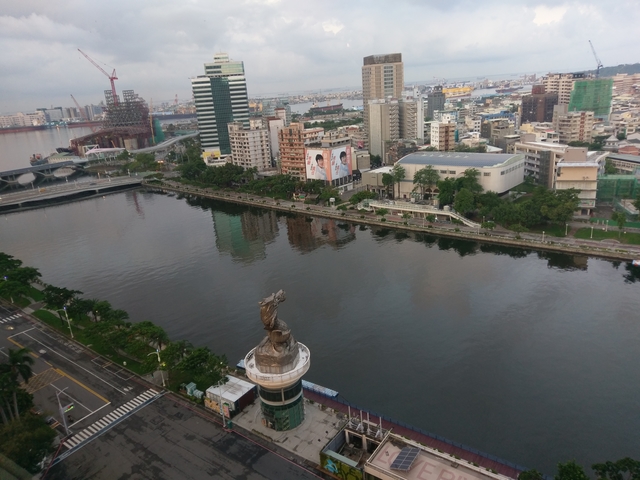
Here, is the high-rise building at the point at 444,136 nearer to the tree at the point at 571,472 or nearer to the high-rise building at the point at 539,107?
the high-rise building at the point at 539,107

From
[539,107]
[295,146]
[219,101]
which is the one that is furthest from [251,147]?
[539,107]

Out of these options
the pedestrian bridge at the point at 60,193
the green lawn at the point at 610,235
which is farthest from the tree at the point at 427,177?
the pedestrian bridge at the point at 60,193

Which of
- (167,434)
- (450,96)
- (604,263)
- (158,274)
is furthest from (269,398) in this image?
(450,96)

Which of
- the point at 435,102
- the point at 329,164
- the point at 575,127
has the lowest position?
the point at 329,164

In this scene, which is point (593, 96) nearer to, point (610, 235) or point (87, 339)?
point (610, 235)

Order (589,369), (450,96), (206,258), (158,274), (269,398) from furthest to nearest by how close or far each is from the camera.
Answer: (450,96), (206,258), (158,274), (589,369), (269,398)

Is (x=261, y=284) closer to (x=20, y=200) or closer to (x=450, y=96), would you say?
(x=20, y=200)
